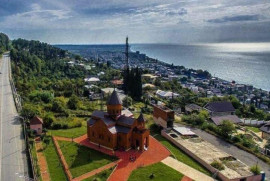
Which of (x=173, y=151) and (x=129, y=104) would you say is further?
(x=129, y=104)

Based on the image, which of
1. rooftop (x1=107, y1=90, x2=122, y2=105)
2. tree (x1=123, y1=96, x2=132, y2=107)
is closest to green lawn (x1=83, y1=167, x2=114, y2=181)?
rooftop (x1=107, y1=90, x2=122, y2=105)

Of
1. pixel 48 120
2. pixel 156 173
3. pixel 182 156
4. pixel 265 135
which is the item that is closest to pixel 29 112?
pixel 48 120

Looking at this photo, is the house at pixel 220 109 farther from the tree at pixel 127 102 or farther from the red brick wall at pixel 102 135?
the red brick wall at pixel 102 135

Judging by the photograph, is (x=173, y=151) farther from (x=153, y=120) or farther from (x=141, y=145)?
(x=153, y=120)

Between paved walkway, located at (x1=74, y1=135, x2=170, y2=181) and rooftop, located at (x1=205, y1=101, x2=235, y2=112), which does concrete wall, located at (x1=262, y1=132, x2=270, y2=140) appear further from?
paved walkway, located at (x1=74, y1=135, x2=170, y2=181)

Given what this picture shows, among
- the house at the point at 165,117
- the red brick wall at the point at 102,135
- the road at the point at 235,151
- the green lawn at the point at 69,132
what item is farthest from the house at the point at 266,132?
the green lawn at the point at 69,132

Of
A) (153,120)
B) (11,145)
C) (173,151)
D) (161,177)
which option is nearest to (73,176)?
(161,177)
